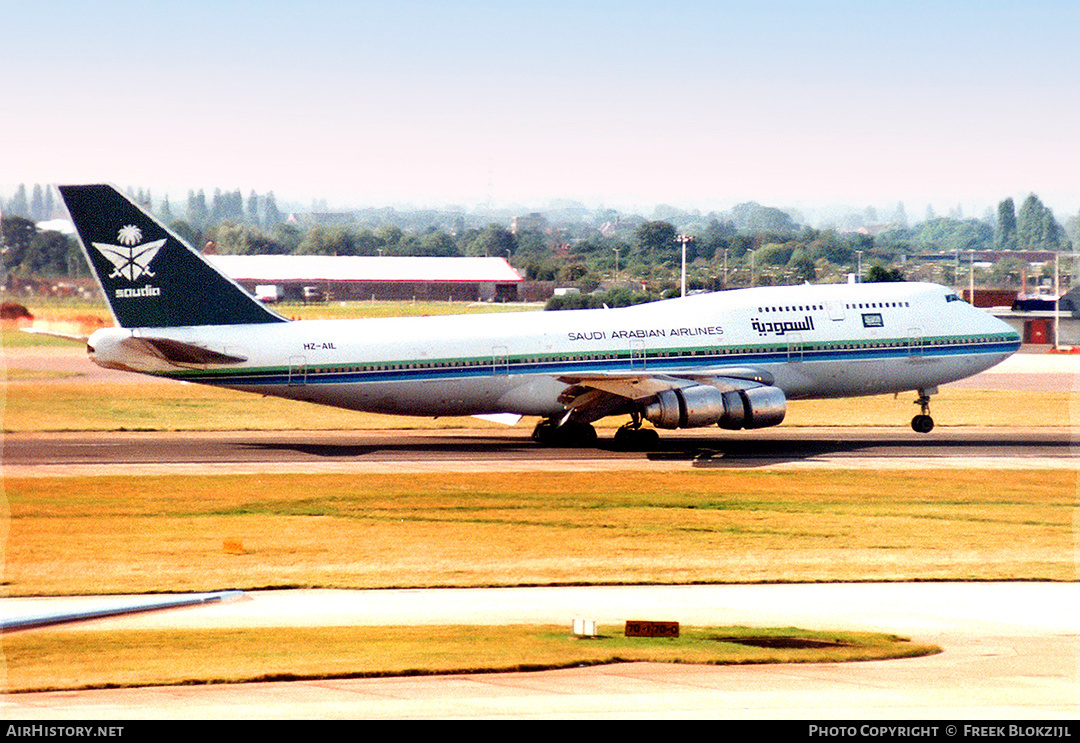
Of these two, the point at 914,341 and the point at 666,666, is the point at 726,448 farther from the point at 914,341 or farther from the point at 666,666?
the point at 666,666

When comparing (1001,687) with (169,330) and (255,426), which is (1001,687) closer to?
(169,330)

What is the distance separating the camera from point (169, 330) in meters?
47.8

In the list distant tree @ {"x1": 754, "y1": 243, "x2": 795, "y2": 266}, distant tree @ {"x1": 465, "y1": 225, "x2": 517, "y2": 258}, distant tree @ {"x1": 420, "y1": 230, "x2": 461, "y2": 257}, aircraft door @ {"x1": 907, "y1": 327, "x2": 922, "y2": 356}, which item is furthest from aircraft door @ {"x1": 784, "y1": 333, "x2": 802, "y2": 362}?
distant tree @ {"x1": 420, "y1": 230, "x2": 461, "y2": 257}

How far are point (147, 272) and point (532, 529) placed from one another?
66.6 ft

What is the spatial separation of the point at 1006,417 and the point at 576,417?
2341 cm

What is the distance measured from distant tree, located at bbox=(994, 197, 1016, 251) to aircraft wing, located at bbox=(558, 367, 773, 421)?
1142 centimetres

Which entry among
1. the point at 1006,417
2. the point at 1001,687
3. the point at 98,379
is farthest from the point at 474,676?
the point at 1006,417

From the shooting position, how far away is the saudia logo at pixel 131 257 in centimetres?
4638

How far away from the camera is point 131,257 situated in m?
47.0

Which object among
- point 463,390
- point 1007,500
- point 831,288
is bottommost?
point 1007,500

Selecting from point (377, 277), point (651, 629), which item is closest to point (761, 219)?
point (377, 277)

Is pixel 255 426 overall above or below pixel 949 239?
below

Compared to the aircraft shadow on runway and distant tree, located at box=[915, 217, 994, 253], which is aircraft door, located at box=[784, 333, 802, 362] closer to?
the aircraft shadow on runway

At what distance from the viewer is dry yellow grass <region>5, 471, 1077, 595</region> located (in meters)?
30.2
